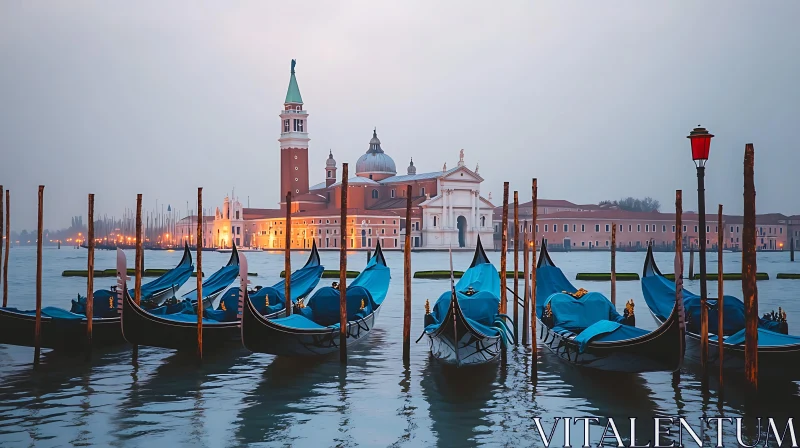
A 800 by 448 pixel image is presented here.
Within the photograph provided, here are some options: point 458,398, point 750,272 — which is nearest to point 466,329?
point 458,398

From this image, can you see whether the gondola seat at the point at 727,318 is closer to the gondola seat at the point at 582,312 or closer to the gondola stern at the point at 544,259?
the gondola seat at the point at 582,312

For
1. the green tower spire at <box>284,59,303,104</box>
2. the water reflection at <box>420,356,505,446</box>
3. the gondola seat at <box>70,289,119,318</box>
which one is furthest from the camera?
the green tower spire at <box>284,59,303,104</box>

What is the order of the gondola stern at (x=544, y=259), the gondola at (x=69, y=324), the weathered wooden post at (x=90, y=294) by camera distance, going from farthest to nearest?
the gondola stern at (x=544, y=259) < the gondola at (x=69, y=324) < the weathered wooden post at (x=90, y=294)

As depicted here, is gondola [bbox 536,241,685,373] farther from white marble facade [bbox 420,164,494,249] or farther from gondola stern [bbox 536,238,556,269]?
white marble facade [bbox 420,164,494,249]

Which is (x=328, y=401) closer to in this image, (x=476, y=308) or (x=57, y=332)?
(x=476, y=308)

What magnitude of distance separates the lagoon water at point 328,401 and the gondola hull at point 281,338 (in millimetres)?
197

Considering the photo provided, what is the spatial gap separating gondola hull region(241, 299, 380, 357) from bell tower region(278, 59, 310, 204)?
48980mm

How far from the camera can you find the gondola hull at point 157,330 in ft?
24.8

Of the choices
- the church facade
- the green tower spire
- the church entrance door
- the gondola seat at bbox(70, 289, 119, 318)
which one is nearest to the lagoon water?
the gondola seat at bbox(70, 289, 119, 318)

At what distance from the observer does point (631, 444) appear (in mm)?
5199

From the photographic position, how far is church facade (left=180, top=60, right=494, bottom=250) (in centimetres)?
5303

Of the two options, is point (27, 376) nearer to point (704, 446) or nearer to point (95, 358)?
point (95, 358)

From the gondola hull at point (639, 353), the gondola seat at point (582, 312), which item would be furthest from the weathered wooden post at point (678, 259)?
the gondola seat at point (582, 312)

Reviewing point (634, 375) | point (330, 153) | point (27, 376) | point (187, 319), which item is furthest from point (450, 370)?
point (330, 153)
